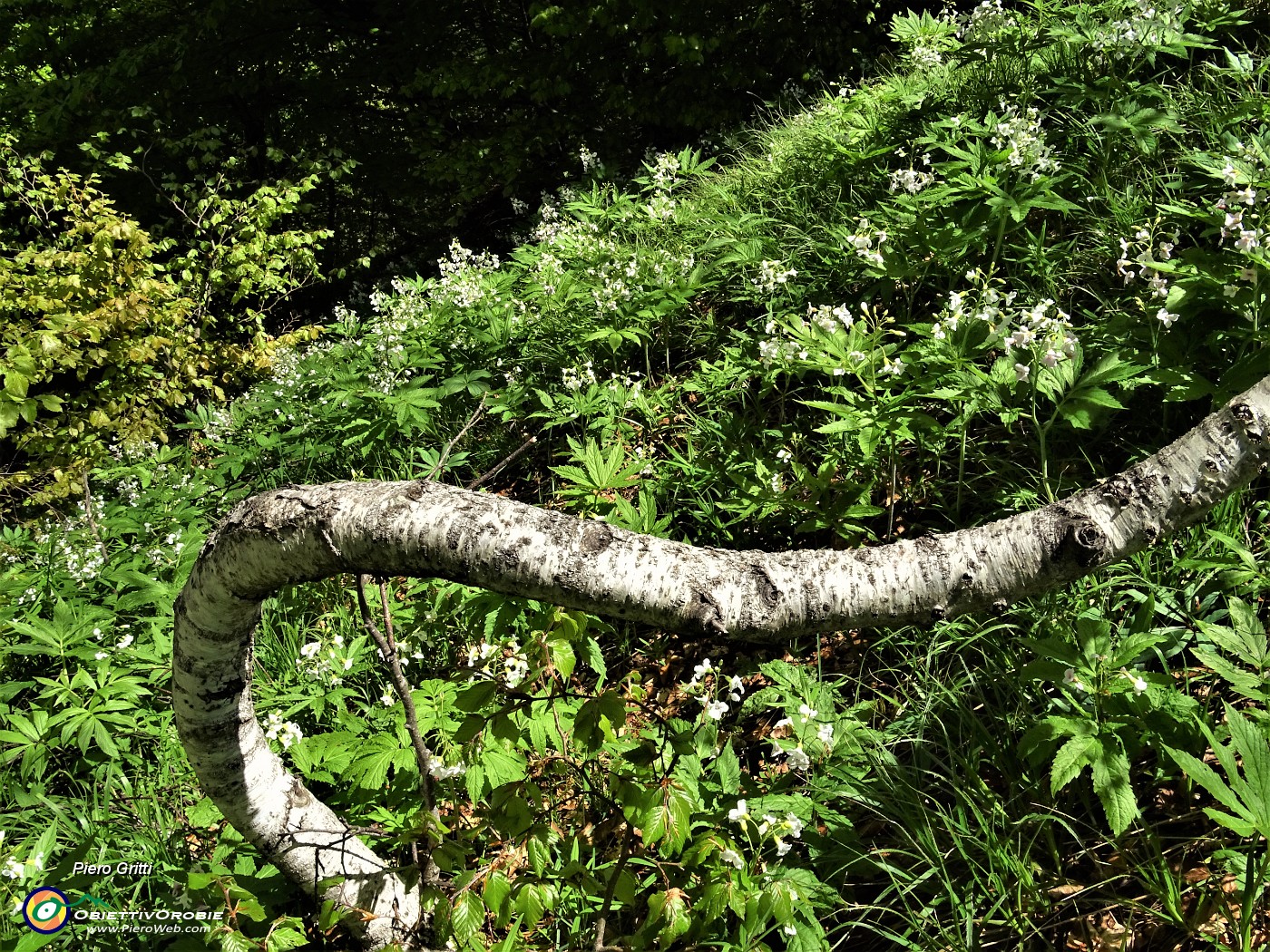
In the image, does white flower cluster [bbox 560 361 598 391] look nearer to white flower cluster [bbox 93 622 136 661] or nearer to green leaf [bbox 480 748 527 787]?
green leaf [bbox 480 748 527 787]

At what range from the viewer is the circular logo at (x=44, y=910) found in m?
1.95

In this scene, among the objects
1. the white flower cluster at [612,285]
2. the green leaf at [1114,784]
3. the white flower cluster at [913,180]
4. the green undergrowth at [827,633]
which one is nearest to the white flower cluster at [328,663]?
the green undergrowth at [827,633]

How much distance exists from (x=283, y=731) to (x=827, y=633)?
179cm

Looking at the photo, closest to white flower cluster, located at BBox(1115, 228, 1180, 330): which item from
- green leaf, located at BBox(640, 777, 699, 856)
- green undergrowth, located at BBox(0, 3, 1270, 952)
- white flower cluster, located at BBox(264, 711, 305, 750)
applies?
green undergrowth, located at BBox(0, 3, 1270, 952)

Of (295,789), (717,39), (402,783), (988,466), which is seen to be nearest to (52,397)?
(295,789)

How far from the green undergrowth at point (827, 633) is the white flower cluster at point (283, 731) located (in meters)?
0.06

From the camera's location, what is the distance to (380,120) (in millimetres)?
10156

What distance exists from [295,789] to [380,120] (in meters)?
10.3

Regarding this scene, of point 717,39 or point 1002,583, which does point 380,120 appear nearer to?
point 717,39

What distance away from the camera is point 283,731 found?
7.75ft

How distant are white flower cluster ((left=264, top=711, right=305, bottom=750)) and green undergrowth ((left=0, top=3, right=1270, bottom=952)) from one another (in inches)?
2.3

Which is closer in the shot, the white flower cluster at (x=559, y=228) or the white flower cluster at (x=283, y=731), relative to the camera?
the white flower cluster at (x=283, y=731)

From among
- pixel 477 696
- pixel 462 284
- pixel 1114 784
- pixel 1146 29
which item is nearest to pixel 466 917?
pixel 477 696

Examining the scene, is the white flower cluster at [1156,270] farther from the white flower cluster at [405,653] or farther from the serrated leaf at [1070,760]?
the white flower cluster at [405,653]
